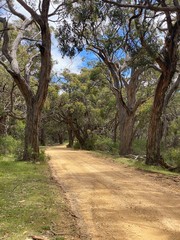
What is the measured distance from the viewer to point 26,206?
650cm

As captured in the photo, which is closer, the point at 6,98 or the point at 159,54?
the point at 159,54

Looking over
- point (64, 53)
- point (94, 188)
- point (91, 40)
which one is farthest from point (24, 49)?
point (94, 188)

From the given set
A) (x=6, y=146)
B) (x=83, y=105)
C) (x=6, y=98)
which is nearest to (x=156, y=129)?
(x=6, y=146)

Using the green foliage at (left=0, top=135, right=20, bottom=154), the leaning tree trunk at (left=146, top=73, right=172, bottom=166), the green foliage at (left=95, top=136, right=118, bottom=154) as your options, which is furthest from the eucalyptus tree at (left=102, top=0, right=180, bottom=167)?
the green foliage at (left=95, top=136, right=118, bottom=154)

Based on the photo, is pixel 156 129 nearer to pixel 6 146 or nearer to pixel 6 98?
pixel 6 146

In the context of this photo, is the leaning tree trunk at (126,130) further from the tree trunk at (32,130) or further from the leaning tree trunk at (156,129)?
the tree trunk at (32,130)

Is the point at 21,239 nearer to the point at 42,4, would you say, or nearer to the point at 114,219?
the point at 114,219

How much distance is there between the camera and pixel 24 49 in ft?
77.1

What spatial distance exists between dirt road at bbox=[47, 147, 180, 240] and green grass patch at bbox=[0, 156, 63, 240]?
1.64 ft

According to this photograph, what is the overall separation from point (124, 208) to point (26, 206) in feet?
6.68

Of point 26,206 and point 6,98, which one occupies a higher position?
point 6,98

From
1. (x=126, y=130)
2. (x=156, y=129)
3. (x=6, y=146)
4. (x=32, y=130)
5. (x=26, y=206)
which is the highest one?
(x=126, y=130)

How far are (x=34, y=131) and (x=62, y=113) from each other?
2047cm

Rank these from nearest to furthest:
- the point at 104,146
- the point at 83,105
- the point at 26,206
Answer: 1. the point at 26,206
2. the point at 104,146
3. the point at 83,105
